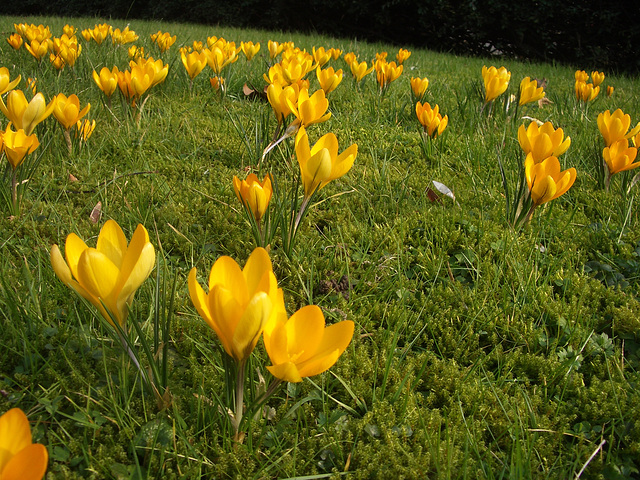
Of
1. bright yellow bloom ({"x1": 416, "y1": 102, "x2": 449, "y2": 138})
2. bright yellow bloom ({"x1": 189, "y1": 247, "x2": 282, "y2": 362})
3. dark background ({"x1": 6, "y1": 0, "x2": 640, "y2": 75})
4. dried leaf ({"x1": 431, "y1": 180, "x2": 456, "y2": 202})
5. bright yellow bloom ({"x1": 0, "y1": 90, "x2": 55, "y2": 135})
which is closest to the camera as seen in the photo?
bright yellow bloom ({"x1": 189, "y1": 247, "x2": 282, "y2": 362})

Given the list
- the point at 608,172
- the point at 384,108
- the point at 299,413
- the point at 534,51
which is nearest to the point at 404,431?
the point at 299,413

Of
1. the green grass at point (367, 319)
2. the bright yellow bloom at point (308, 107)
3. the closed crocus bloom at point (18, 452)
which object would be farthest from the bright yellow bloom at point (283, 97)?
the closed crocus bloom at point (18, 452)

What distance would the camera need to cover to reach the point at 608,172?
83.0 inches

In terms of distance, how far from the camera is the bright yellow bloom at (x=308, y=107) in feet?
5.81

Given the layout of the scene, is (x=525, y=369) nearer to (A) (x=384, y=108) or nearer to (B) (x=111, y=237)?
(B) (x=111, y=237)

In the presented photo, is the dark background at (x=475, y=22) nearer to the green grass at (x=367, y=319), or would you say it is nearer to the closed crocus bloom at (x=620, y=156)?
the closed crocus bloom at (x=620, y=156)

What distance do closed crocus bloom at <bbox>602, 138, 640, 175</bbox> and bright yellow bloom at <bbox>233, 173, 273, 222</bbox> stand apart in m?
1.40

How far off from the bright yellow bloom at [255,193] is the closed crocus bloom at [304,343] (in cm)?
61

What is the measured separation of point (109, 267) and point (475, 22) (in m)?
9.24

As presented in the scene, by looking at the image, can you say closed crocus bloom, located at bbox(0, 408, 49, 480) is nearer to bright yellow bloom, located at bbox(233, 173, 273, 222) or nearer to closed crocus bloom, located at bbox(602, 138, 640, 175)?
bright yellow bloom, located at bbox(233, 173, 273, 222)

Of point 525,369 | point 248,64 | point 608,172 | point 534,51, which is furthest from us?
point 534,51

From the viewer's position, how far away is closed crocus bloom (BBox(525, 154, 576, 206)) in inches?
61.1

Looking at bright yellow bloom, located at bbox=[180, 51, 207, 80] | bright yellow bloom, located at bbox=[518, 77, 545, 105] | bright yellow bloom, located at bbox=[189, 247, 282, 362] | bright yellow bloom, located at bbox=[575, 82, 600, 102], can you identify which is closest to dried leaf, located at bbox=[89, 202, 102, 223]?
bright yellow bloom, located at bbox=[189, 247, 282, 362]

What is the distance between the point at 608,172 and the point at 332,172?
4.74 ft
